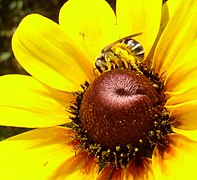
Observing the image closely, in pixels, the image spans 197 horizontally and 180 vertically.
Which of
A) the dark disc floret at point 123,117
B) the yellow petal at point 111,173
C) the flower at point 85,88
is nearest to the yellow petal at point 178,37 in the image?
the flower at point 85,88

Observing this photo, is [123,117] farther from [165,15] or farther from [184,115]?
[165,15]

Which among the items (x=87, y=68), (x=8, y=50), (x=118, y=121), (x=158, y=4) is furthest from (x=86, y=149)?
(x=8, y=50)

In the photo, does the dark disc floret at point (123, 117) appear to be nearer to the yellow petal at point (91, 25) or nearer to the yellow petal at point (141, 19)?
the yellow petal at point (141, 19)

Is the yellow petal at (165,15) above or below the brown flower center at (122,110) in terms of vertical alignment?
above

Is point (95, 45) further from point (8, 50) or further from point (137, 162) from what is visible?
point (8, 50)

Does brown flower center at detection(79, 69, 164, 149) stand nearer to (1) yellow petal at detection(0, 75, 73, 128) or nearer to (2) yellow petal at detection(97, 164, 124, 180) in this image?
(2) yellow petal at detection(97, 164, 124, 180)

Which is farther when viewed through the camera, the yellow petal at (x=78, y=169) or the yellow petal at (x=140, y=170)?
the yellow petal at (x=78, y=169)

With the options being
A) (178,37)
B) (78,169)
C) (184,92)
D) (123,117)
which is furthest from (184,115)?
(78,169)

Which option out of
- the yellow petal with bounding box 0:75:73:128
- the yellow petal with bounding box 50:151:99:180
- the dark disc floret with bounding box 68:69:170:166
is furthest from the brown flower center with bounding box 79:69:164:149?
the yellow petal with bounding box 0:75:73:128
